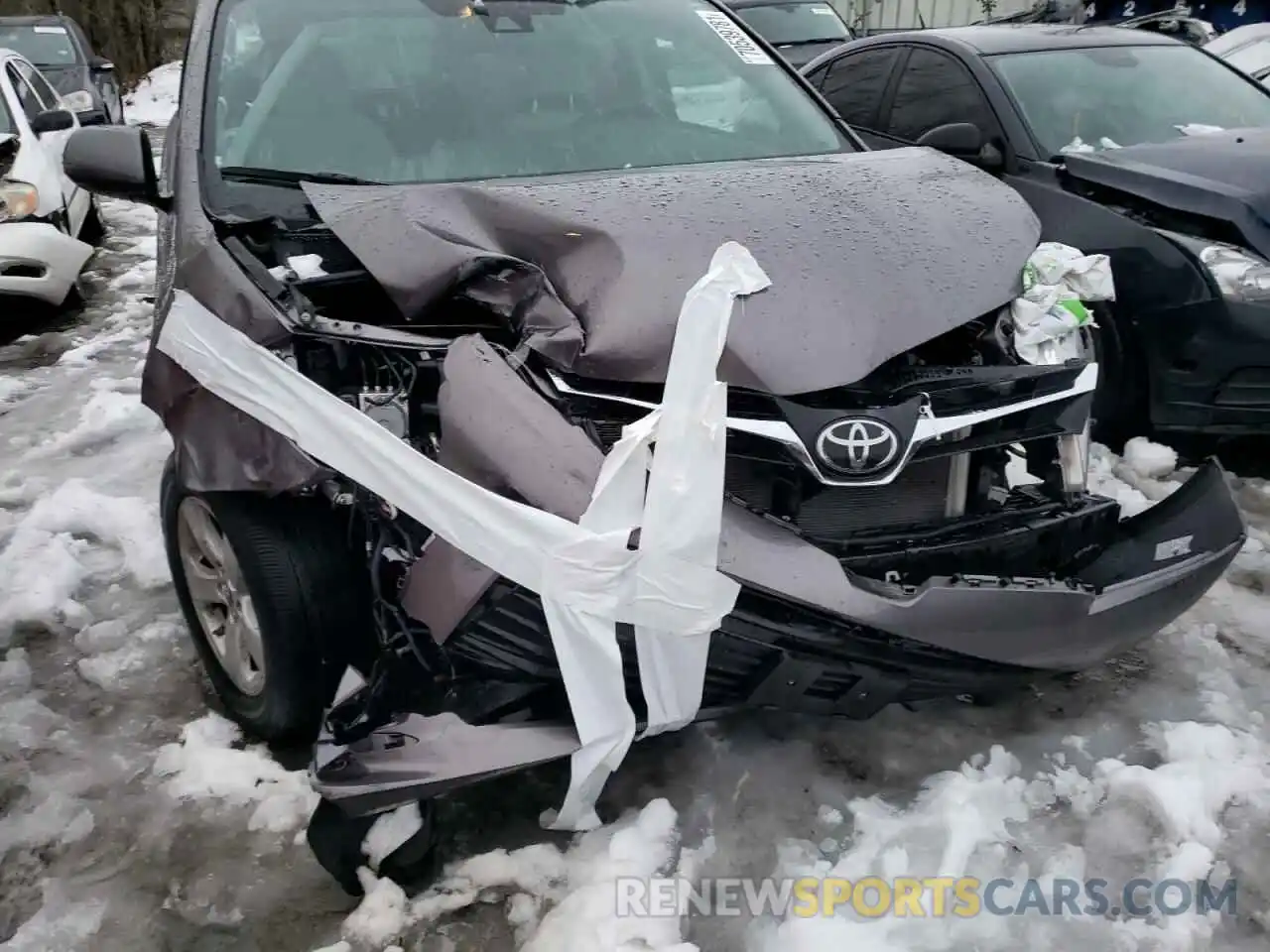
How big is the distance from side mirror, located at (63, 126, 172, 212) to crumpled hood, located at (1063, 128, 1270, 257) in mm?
3382

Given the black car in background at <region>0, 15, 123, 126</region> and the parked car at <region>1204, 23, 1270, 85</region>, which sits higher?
the parked car at <region>1204, 23, 1270, 85</region>

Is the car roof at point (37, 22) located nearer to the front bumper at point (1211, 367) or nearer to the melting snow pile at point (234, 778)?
the melting snow pile at point (234, 778)

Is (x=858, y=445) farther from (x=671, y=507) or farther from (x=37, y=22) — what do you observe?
(x=37, y=22)

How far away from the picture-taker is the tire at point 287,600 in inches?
94.6

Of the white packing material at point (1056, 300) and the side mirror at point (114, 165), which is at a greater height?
the side mirror at point (114, 165)

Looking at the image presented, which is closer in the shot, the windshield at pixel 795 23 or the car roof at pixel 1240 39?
the car roof at pixel 1240 39

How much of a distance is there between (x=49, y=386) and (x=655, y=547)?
4948mm

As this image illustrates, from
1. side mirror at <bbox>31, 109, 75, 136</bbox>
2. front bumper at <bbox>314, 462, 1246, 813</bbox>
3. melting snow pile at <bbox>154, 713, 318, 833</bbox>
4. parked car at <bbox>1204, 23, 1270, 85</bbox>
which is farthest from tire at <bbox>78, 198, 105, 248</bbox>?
parked car at <bbox>1204, 23, 1270, 85</bbox>

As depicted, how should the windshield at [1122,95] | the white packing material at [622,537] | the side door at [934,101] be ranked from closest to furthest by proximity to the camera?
the white packing material at [622,537]
the windshield at [1122,95]
the side door at [934,101]

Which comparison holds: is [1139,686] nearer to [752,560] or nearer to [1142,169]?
[752,560]

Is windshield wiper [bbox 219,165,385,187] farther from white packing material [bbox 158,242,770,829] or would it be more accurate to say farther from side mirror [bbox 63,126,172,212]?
white packing material [bbox 158,242,770,829]

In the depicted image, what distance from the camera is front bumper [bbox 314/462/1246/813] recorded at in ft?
6.63

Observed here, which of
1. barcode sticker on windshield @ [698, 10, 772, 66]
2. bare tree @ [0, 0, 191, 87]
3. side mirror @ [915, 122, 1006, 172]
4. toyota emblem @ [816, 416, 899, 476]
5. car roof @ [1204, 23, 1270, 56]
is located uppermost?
barcode sticker on windshield @ [698, 10, 772, 66]

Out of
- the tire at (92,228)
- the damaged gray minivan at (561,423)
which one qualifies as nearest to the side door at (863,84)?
the damaged gray minivan at (561,423)
